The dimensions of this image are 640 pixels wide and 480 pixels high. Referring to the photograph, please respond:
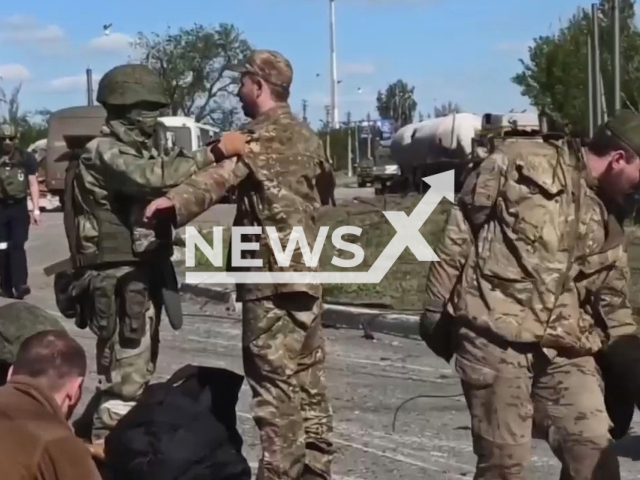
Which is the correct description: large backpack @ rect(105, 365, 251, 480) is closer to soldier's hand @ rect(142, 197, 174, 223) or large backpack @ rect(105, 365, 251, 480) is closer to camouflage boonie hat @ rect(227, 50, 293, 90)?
soldier's hand @ rect(142, 197, 174, 223)

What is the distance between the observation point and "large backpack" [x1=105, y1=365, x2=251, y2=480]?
15.7ft

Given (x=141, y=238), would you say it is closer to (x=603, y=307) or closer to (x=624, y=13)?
(x=603, y=307)

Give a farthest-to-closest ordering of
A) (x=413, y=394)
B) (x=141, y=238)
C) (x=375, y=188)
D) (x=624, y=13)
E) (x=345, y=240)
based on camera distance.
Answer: (x=375, y=188), (x=624, y=13), (x=345, y=240), (x=413, y=394), (x=141, y=238)

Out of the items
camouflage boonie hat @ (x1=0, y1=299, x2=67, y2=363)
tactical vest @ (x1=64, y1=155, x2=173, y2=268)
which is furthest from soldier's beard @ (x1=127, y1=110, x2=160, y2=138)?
camouflage boonie hat @ (x1=0, y1=299, x2=67, y2=363)

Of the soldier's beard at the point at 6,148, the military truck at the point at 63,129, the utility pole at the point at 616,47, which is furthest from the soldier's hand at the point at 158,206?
the military truck at the point at 63,129

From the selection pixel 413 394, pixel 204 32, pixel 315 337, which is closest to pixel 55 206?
pixel 413 394

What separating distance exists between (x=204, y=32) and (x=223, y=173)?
62.7 meters

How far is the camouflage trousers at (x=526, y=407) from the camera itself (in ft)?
14.5

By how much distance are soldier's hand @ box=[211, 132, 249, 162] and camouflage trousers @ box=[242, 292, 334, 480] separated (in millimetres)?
662

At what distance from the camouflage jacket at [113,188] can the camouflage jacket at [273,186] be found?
26 centimetres

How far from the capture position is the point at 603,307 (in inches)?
184

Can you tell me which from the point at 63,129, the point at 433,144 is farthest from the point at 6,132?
the point at 433,144

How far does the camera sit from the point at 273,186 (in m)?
5.41

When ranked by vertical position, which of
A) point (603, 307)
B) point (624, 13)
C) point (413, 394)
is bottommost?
point (413, 394)
